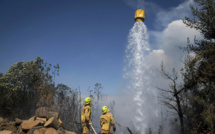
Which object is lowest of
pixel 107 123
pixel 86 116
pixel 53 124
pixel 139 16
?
pixel 53 124

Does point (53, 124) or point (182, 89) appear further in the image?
point (182, 89)

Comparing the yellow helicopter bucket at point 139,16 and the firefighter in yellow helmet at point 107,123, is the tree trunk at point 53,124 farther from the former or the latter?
the yellow helicopter bucket at point 139,16

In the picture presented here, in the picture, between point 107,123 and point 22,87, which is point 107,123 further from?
point 22,87

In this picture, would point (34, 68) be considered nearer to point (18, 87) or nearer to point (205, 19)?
point (18, 87)

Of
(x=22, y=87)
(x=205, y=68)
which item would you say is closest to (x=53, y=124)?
(x=205, y=68)

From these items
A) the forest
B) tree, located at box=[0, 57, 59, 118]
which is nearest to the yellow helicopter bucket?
the forest

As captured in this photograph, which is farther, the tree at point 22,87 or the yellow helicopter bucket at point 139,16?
the tree at point 22,87

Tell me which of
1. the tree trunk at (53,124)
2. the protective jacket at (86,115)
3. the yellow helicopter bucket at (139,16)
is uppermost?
the yellow helicopter bucket at (139,16)

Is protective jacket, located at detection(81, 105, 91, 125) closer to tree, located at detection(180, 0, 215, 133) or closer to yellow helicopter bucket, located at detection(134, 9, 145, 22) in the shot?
tree, located at detection(180, 0, 215, 133)

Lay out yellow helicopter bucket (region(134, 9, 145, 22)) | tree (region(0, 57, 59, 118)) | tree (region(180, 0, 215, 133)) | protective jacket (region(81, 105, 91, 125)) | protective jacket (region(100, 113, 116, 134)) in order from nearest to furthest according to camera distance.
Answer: protective jacket (region(100, 113, 116, 134)) < protective jacket (region(81, 105, 91, 125)) < tree (region(180, 0, 215, 133)) < yellow helicopter bucket (region(134, 9, 145, 22)) < tree (region(0, 57, 59, 118))

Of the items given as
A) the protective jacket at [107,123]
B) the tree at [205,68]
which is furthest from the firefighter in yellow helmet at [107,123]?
the tree at [205,68]

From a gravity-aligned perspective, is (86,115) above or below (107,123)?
above

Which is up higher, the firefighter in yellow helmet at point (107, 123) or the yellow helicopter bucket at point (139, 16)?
the yellow helicopter bucket at point (139, 16)

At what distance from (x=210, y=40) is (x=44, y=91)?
17.1 meters
